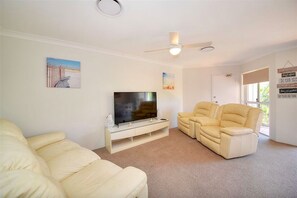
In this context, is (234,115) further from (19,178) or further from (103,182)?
(19,178)

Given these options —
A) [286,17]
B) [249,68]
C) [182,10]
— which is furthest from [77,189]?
[249,68]

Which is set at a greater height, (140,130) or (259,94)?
(259,94)

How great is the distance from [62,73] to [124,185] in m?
2.48

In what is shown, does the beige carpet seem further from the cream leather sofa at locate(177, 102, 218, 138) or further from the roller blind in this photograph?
the roller blind

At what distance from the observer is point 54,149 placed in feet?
5.98

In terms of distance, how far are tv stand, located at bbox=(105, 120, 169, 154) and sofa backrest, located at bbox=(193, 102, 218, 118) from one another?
1.13 meters

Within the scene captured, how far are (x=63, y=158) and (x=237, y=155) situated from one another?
2855mm

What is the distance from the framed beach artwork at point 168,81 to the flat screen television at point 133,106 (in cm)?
94

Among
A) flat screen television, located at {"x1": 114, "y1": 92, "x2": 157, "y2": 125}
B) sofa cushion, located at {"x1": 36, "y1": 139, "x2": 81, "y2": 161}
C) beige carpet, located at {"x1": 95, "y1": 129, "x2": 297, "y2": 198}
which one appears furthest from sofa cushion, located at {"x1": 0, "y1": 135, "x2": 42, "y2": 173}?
flat screen television, located at {"x1": 114, "y1": 92, "x2": 157, "y2": 125}

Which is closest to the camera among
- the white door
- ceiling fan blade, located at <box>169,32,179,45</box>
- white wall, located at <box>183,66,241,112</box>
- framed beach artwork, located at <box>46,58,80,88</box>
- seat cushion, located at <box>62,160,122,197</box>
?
seat cushion, located at <box>62,160,122,197</box>

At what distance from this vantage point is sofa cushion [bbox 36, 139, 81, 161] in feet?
5.50

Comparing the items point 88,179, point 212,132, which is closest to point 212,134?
point 212,132

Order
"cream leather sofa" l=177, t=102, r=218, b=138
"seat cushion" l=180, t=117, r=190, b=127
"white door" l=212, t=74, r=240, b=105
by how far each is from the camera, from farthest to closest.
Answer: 1. "white door" l=212, t=74, r=240, b=105
2. "seat cushion" l=180, t=117, r=190, b=127
3. "cream leather sofa" l=177, t=102, r=218, b=138

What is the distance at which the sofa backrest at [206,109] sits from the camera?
3.58m
